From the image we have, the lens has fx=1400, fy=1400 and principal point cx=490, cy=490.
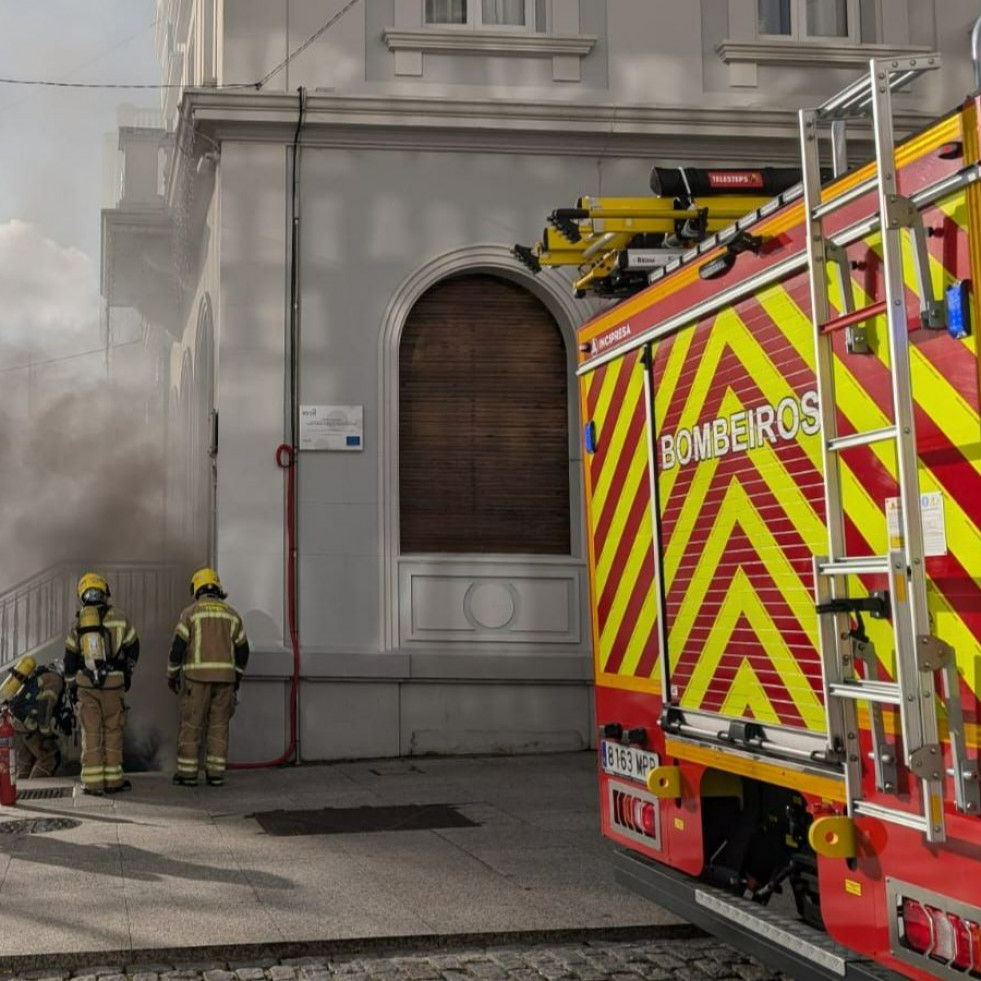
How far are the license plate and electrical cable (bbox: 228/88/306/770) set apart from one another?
22.9ft

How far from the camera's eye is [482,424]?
13.4 m

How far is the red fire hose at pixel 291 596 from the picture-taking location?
12508 mm

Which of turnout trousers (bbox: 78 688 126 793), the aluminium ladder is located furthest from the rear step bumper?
turnout trousers (bbox: 78 688 126 793)

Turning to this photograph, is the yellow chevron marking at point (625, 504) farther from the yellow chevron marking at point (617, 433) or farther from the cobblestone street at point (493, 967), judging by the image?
the cobblestone street at point (493, 967)

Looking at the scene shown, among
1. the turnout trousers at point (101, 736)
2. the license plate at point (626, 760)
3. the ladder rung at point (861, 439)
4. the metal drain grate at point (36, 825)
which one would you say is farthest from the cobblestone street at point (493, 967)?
the turnout trousers at point (101, 736)

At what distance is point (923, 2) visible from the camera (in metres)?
14.3

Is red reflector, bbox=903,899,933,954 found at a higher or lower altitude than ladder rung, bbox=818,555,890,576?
lower

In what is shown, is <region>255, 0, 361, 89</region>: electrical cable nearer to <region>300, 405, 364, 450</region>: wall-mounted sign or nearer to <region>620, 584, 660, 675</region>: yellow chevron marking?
<region>300, 405, 364, 450</region>: wall-mounted sign

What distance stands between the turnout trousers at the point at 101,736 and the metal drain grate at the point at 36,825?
139cm

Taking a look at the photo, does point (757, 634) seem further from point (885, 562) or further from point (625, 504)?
point (625, 504)

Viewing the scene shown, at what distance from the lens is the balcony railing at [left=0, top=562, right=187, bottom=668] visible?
15.4 metres

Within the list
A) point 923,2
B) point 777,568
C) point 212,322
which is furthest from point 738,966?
point 923,2

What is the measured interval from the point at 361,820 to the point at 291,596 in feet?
12.0

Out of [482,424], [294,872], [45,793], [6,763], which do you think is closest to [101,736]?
[45,793]
